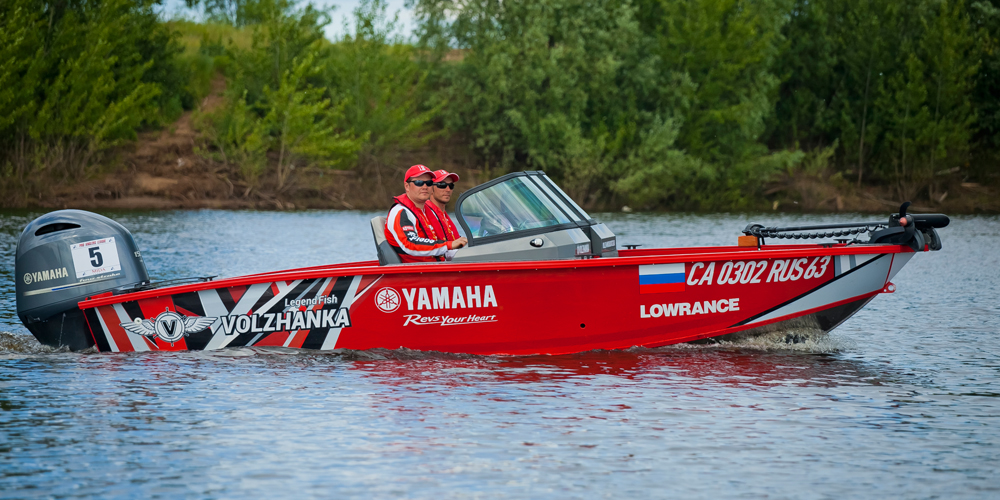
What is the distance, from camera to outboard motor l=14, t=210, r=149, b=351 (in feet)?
29.8

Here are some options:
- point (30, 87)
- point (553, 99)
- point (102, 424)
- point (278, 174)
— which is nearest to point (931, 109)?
point (553, 99)

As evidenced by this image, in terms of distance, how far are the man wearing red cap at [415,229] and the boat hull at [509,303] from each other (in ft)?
1.35

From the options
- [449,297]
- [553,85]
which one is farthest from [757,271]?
[553,85]

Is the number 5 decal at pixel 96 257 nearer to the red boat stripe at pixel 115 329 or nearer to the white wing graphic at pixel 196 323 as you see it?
the red boat stripe at pixel 115 329

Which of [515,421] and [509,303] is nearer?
[515,421]

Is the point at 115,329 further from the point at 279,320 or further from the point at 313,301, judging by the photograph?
the point at 313,301

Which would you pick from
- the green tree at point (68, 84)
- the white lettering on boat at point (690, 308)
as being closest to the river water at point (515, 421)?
the white lettering on boat at point (690, 308)

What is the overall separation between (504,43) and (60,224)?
3716 centimetres

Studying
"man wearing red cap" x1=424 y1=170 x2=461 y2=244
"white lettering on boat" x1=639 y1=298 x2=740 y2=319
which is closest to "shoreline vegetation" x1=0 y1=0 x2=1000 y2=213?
"man wearing red cap" x1=424 y1=170 x2=461 y2=244

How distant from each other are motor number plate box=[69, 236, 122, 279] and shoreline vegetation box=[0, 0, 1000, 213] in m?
33.8

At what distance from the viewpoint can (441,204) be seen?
9547 mm

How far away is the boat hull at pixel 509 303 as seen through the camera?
8.84m

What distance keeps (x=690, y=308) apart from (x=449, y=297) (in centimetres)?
214

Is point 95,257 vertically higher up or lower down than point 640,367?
higher up
